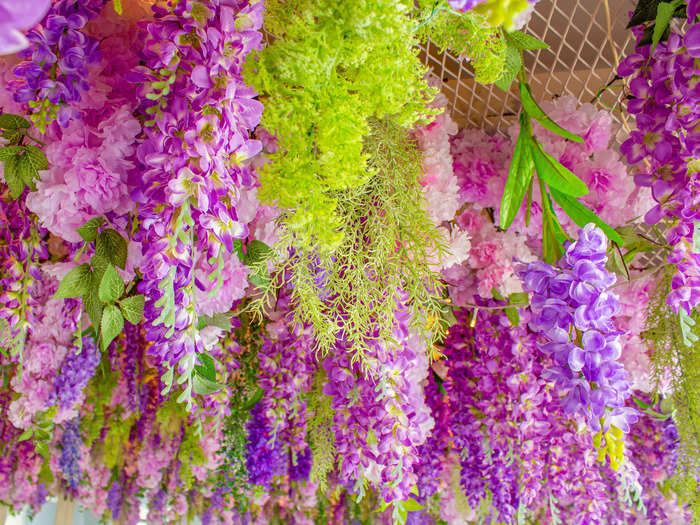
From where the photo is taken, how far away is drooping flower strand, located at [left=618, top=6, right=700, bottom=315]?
677 mm

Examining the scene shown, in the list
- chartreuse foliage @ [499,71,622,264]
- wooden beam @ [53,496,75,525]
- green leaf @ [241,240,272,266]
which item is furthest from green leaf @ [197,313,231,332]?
wooden beam @ [53,496,75,525]

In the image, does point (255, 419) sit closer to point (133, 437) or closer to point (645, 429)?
point (133, 437)

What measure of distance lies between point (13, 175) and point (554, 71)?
1.02m

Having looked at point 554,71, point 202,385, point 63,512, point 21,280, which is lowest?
point 63,512

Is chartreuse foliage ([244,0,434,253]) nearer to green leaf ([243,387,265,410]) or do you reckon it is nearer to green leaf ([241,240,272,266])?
green leaf ([241,240,272,266])

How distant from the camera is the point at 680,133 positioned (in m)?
0.71

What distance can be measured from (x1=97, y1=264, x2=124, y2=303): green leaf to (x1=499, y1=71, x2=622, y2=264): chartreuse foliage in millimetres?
561

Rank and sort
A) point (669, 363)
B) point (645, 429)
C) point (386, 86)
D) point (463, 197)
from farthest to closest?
1. point (645, 429)
2. point (463, 197)
3. point (669, 363)
4. point (386, 86)

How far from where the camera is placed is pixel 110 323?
2.25 feet

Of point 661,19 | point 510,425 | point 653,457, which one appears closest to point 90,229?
point 661,19

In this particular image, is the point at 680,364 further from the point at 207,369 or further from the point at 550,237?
the point at 207,369

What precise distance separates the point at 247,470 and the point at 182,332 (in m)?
1.20

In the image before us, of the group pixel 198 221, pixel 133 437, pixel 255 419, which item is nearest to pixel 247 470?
pixel 255 419

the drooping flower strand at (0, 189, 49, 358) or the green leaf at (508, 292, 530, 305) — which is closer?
the drooping flower strand at (0, 189, 49, 358)
